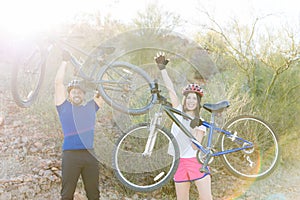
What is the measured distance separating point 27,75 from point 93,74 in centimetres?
71

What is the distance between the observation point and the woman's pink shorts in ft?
13.6

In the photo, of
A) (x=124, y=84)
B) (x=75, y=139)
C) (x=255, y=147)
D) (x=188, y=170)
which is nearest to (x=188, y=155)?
(x=188, y=170)

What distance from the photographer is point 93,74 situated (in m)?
4.05

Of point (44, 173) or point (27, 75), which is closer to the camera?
point (27, 75)

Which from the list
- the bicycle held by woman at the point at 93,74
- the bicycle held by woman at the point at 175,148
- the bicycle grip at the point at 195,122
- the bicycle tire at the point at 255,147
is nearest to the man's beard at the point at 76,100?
the bicycle held by woman at the point at 93,74

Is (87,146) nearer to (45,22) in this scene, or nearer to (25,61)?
(25,61)

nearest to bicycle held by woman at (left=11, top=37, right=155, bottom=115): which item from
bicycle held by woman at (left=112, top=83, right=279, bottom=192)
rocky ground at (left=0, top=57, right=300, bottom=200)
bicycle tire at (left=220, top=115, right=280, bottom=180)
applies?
bicycle held by woman at (left=112, top=83, right=279, bottom=192)

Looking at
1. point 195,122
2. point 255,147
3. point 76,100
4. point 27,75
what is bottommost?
point 255,147

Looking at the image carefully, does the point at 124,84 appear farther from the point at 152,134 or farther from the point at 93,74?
the point at 152,134

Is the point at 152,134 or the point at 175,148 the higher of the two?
the point at 152,134

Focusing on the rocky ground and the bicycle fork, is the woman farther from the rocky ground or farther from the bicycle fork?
the rocky ground

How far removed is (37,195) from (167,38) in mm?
5443

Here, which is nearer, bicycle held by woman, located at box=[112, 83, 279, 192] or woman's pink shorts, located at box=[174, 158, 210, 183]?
bicycle held by woman, located at box=[112, 83, 279, 192]

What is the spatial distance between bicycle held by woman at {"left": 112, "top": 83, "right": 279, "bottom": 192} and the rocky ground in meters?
0.25
